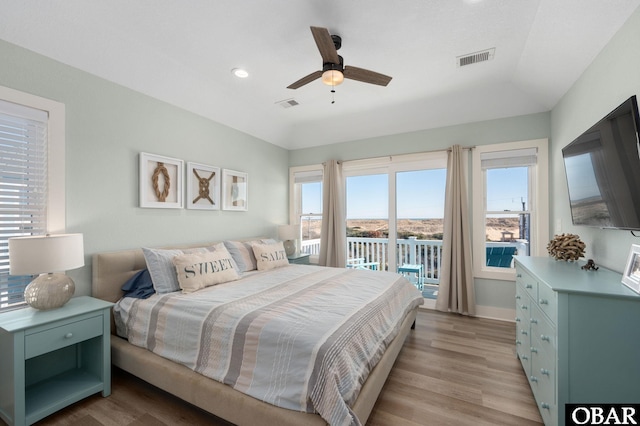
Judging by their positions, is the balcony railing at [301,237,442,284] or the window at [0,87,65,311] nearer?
the window at [0,87,65,311]

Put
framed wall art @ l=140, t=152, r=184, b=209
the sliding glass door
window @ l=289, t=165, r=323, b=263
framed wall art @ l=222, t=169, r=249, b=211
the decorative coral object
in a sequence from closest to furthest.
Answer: the decorative coral object < framed wall art @ l=140, t=152, r=184, b=209 < framed wall art @ l=222, t=169, r=249, b=211 < the sliding glass door < window @ l=289, t=165, r=323, b=263

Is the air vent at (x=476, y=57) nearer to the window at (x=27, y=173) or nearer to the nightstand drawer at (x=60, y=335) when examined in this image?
the window at (x=27, y=173)

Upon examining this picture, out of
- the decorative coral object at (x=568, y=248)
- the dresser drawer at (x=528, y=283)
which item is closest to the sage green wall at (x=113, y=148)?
the dresser drawer at (x=528, y=283)

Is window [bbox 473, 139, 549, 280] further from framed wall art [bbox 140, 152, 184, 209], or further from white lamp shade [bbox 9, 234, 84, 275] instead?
white lamp shade [bbox 9, 234, 84, 275]

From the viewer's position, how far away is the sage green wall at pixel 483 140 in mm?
3484

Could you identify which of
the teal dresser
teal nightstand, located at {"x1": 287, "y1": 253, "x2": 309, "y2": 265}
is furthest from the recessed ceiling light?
the teal dresser

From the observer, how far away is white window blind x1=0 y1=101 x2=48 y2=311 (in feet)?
6.68

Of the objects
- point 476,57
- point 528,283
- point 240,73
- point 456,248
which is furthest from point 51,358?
point 476,57

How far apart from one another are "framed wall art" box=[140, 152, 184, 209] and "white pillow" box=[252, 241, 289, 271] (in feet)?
3.49

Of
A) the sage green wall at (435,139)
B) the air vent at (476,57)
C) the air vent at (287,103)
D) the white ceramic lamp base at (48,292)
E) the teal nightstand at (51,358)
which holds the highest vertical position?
the air vent at (476,57)

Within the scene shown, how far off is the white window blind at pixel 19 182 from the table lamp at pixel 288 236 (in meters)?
2.85

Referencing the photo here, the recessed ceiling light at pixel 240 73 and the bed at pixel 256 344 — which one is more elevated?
the recessed ceiling light at pixel 240 73

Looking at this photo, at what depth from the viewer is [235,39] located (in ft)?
7.95

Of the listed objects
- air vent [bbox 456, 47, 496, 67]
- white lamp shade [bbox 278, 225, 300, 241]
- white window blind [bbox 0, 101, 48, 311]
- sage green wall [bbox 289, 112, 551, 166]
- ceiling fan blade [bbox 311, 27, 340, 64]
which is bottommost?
white lamp shade [bbox 278, 225, 300, 241]
